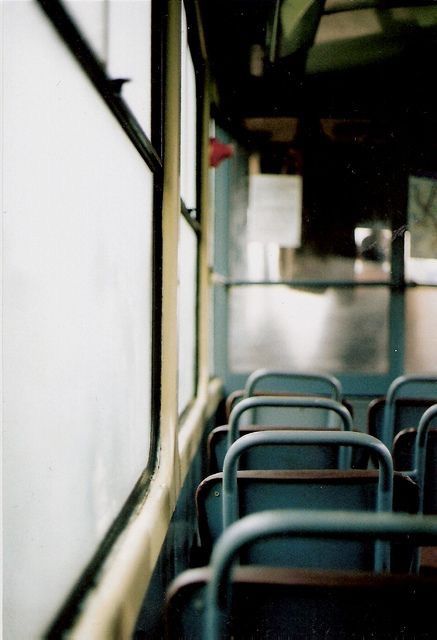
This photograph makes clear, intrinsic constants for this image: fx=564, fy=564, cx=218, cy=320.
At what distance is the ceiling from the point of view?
9.31 ft

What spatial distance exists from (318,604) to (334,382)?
1.72 metres

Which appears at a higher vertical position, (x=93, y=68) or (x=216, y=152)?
(x=216, y=152)

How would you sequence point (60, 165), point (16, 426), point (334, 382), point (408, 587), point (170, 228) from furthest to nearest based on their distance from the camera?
1. point (334, 382)
2. point (170, 228)
3. point (60, 165)
4. point (16, 426)
5. point (408, 587)

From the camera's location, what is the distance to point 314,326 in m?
3.38

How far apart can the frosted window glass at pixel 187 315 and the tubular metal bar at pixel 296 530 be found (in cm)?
175

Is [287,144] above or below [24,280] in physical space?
above

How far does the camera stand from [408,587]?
0.57m

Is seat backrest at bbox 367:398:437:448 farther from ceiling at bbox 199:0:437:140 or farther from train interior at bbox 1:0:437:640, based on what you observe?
ceiling at bbox 199:0:437:140

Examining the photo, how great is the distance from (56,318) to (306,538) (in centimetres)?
49

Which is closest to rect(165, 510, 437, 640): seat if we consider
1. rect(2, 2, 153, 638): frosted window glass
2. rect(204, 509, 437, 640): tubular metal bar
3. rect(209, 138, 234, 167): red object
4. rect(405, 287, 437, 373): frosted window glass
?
rect(204, 509, 437, 640): tubular metal bar

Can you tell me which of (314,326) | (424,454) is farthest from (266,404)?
(314,326)

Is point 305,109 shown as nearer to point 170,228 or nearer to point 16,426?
point 170,228

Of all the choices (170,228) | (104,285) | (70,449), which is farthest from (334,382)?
(70,449)

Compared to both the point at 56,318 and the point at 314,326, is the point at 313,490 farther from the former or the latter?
the point at 314,326
